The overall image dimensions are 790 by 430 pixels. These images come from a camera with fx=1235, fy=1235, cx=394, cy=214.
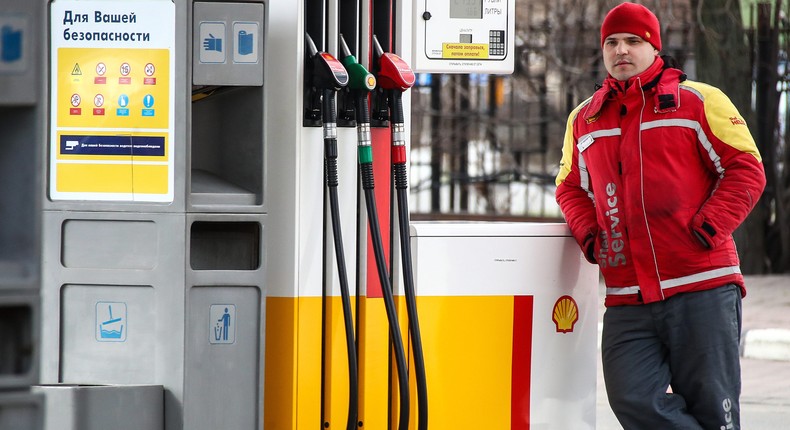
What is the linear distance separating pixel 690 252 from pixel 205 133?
5.30ft

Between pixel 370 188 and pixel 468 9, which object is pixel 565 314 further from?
pixel 468 9

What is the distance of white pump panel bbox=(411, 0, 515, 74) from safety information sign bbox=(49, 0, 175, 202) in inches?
39.3

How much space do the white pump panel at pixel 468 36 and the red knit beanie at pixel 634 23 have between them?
35 centimetres

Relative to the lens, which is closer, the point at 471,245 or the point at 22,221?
the point at 22,221

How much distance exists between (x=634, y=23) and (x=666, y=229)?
28.1 inches

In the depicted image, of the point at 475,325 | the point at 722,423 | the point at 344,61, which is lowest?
the point at 722,423

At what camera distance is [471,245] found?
13.5ft

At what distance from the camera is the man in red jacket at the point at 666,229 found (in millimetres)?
4035

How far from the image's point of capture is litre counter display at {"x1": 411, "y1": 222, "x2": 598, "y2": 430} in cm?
407

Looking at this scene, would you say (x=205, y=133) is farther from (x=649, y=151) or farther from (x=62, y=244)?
(x=649, y=151)

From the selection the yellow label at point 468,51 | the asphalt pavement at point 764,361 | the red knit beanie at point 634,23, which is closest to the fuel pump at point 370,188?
the yellow label at point 468,51

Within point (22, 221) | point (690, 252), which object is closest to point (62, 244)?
point (22, 221)

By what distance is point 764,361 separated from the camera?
30.3 feet

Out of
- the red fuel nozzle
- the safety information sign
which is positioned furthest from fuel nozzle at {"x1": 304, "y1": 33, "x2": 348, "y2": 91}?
the safety information sign
